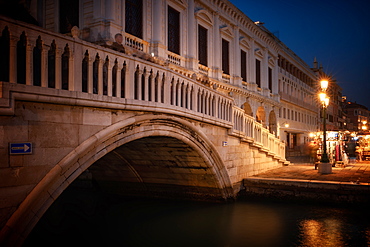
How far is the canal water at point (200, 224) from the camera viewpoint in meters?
7.15

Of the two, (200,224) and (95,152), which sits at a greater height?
(95,152)

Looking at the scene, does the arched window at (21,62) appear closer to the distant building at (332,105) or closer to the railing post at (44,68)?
the railing post at (44,68)

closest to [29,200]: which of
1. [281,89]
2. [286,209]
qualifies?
[286,209]

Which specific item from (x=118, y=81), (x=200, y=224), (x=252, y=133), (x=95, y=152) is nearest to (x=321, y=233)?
(x=200, y=224)

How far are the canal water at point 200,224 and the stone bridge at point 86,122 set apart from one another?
1152 mm

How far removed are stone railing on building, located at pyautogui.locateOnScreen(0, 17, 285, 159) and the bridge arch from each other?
33cm

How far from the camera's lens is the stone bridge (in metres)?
3.91

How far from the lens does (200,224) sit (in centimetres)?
838

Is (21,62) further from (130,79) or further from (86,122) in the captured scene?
(130,79)

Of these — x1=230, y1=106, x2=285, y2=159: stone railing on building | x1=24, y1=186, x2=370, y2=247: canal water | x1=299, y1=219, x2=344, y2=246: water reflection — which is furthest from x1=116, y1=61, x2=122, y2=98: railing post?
x1=230, y1=106, x2=285, y2=159: stone railing on building

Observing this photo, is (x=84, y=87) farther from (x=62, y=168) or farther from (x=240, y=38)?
(x=240, y=38)

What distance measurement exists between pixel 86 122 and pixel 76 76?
0.71 meters

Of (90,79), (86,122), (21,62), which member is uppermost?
(21,62)

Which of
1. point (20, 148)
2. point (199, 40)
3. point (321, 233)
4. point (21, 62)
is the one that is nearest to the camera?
point (20, 148)
